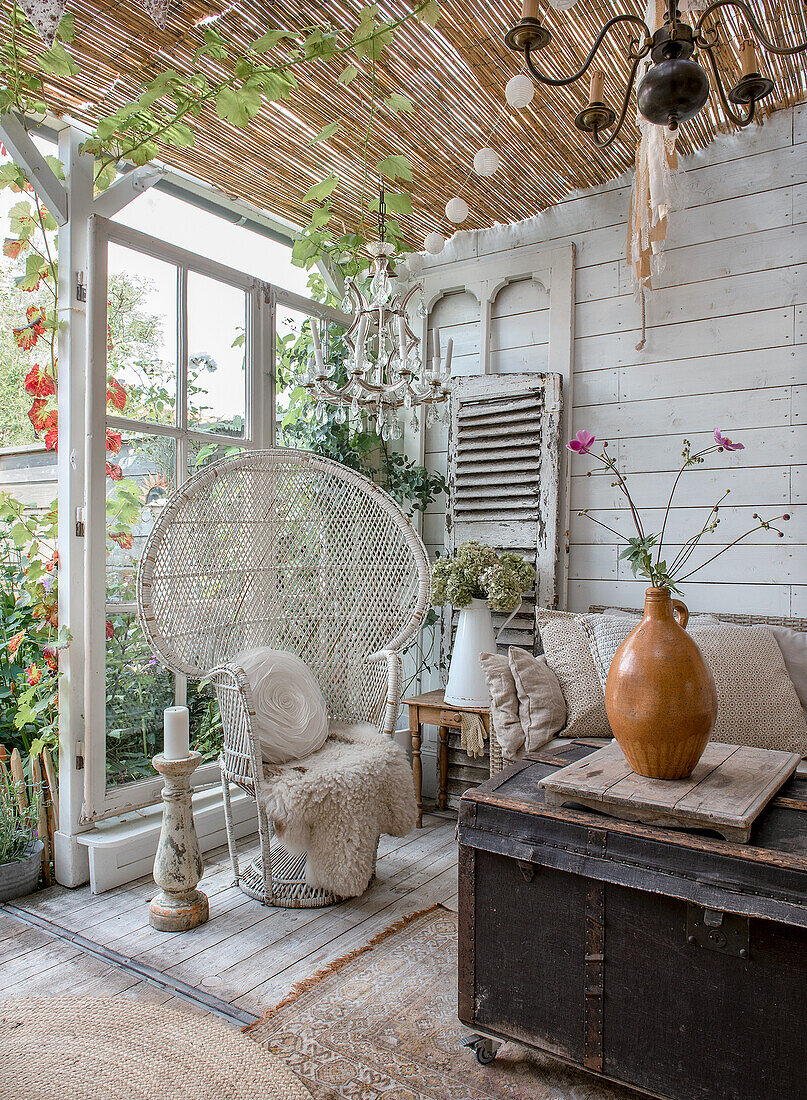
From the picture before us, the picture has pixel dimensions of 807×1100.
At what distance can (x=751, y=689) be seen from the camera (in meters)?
2.13

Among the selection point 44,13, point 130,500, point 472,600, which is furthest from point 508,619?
point 44,13

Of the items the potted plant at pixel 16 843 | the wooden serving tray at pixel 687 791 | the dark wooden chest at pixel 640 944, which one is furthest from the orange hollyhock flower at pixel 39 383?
the wooden serving tray at pixel 687 791

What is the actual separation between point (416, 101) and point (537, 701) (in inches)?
80.6

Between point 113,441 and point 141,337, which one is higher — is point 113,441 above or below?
below

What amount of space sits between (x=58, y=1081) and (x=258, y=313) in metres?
2.55

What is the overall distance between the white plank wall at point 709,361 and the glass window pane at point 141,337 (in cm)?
153

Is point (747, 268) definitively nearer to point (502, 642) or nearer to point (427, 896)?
point (502, 642)

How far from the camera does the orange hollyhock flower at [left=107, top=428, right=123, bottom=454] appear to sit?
244 centimetres

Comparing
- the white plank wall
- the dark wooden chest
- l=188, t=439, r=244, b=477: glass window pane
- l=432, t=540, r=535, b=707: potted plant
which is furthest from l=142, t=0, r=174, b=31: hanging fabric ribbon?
the dark wooden chest

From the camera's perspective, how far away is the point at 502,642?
3.12 m

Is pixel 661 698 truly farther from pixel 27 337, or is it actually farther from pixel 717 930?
pixel 27 337

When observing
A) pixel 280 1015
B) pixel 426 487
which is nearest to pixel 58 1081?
pixel 280 1015

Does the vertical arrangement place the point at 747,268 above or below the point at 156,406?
above

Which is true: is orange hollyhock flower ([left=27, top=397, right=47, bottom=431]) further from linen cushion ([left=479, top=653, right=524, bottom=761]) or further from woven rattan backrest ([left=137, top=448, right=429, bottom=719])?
linen cushion ([left=479, top=653, right=524, bottom=761])
